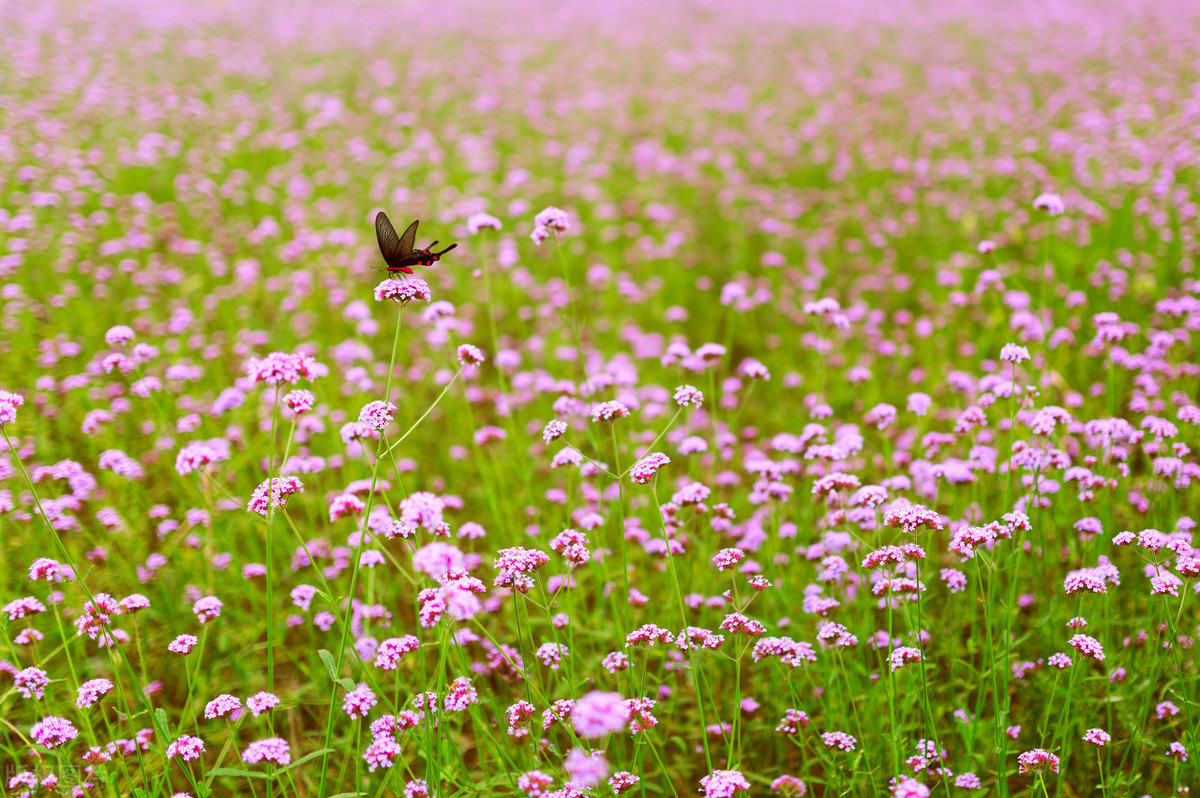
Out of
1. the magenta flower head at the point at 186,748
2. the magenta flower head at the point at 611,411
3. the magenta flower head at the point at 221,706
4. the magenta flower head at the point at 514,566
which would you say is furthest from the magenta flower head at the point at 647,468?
the magenta flower head at the point at 186,748

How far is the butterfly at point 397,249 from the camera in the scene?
9.56 ft

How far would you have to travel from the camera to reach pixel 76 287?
22.2 ft

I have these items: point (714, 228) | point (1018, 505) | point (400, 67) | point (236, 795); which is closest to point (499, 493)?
point (236, 795)

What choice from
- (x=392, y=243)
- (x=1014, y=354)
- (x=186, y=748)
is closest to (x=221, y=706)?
(x=186, y=748)

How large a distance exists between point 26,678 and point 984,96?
15.7 metres

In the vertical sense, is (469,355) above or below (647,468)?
above

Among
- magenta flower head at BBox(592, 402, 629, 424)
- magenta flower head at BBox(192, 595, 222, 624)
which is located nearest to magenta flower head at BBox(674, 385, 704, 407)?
magenta flower head at BBox(592, 402, 629, 424)

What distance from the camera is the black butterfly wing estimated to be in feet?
9.54

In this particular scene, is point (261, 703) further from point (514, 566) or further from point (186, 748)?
point (514, 566)

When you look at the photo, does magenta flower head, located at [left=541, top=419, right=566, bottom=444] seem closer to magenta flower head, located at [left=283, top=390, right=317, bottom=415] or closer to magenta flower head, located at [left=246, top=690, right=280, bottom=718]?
magenta flower head, located at [left=283, top=390, right=317, bottom=415]

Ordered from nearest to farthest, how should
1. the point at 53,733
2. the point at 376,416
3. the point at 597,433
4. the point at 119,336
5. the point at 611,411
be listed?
the point at 53,733
the point at 376,416
the point at 611,411
the point at 119,336
the point at 597,433

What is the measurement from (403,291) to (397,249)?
1.13ft

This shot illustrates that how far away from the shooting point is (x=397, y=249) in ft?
9.74

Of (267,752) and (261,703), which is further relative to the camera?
(261,703)
